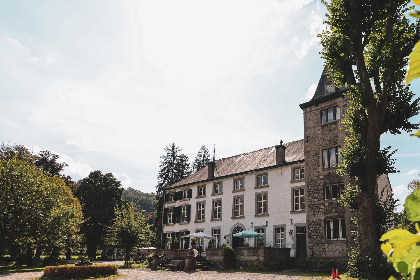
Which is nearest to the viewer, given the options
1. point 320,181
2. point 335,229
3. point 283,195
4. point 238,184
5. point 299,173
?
point 335,229

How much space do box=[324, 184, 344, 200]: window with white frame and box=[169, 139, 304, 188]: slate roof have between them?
4.83m

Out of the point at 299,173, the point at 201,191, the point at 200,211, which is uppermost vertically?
the point at 299,173

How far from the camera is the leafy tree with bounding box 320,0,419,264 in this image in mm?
16297

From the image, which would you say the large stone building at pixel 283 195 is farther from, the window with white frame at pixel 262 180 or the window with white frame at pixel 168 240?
the window with white frame at pixel 262 180

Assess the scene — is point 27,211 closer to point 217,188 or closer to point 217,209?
point 217,209

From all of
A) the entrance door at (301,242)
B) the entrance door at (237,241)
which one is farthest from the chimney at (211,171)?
Result: the entrance door at (301,242)

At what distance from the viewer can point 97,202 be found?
50.5 m

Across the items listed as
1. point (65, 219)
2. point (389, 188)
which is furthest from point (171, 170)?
point (389, 188)

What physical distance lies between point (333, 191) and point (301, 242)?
19.6 ft

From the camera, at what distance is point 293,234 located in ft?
95.4

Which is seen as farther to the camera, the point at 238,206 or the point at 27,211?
the point at 238,206

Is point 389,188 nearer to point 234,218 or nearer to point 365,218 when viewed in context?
point 234,218

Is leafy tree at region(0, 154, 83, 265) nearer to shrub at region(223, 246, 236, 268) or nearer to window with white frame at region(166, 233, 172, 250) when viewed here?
shrub at region(223, 246, 236, 268)

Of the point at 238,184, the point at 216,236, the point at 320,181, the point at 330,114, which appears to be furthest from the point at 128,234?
the point at 330,114
